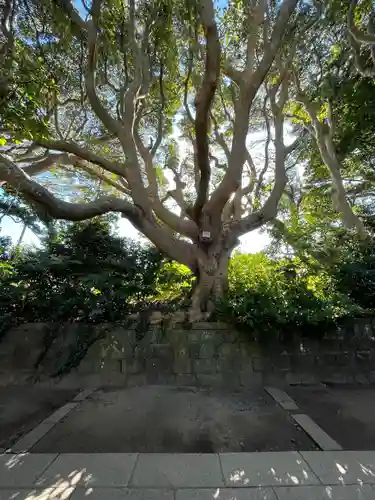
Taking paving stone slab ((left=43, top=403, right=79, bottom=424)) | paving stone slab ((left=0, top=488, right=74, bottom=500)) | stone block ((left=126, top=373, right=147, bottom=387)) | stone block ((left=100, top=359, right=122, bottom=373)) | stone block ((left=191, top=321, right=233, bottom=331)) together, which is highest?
stone block ((left=191, top=321, right=233, bottom=331))

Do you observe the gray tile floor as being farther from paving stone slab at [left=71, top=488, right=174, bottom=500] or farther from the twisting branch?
the twisting branch

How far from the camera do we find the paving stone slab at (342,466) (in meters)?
2.24

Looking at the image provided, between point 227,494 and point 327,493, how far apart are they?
Result: 67 cm

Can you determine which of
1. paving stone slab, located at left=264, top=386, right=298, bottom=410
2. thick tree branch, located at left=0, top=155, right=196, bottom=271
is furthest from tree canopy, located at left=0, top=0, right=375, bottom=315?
paving stone slab, located at left=264, top=386, right=298, bottom=410

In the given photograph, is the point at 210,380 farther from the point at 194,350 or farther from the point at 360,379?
the point at 360,379

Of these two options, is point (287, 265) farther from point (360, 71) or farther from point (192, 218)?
point (360, 71)

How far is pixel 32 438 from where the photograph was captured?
3020 millimetres

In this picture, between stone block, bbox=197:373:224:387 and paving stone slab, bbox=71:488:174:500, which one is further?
stone block, bbox=197:373:224:387

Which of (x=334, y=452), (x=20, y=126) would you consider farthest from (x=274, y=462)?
(x=20, y=126)

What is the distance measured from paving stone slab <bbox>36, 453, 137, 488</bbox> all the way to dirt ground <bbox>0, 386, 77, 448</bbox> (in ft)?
2.75

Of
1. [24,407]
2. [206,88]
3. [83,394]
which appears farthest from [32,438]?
[206,88]

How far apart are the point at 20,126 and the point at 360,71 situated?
21.7 feet

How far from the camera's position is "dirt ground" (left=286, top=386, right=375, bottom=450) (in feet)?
9.73

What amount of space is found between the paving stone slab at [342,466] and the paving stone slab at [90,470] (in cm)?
144
